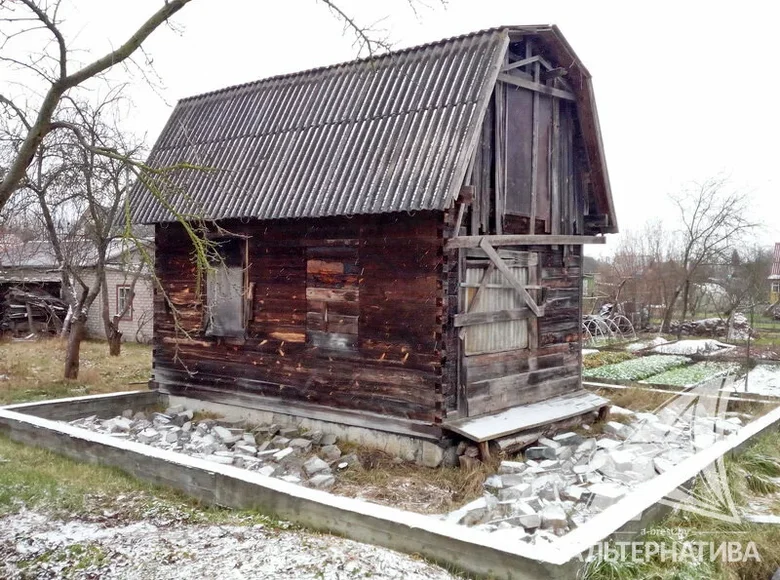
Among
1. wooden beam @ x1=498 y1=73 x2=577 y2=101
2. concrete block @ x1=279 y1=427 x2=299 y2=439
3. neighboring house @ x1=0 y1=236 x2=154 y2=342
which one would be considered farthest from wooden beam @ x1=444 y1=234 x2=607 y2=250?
neighboring house @ x1=0 y1=236 x2=154 y2=342

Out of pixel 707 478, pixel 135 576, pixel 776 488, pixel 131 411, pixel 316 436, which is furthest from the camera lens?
pixel 131 411

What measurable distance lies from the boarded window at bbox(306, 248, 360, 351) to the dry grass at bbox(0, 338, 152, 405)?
214 inches

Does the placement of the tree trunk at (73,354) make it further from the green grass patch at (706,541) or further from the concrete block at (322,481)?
the green grass patch at (706,541)

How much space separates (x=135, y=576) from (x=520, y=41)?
8.56 m

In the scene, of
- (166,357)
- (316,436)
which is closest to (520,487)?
(316,436)

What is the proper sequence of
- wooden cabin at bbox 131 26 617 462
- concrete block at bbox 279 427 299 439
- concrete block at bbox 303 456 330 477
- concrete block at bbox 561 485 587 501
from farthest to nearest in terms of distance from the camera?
concrete block at bbox 279 427 299 439
wooden cabin at bbox 131 26 617 462
concrete block at bbox 303 456 330 477
concrete block at bbox 561 485 587 501

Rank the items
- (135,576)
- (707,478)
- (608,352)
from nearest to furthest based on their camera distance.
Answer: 1. (135,576)
2. (707,478)
3. (608,352)

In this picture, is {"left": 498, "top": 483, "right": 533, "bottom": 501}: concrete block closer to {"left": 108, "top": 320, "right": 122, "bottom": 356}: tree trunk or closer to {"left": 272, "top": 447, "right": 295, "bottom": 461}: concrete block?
{"left": 272, "top": 447, "right": 295, "bottom": 461}: concrete block

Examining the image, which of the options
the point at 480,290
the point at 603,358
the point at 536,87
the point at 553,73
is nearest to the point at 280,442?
the point at 480,290

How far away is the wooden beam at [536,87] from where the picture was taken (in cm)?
962

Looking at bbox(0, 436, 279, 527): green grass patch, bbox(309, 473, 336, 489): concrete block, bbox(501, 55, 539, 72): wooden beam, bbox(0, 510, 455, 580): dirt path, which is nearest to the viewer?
bbox(0, 510, 455, 580): dirt path

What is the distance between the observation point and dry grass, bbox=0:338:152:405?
45.2ft

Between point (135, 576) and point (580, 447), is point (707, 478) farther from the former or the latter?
point (135, 576)

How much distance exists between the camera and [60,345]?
22.2m
